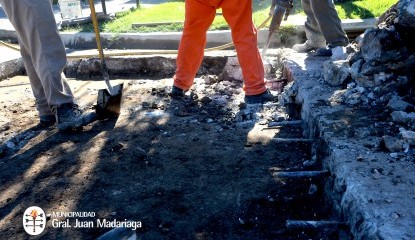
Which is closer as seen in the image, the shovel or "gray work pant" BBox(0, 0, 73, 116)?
"gray work pant" BBox(0, 0, 73, 116)

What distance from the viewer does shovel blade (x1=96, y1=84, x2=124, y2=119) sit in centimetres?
360

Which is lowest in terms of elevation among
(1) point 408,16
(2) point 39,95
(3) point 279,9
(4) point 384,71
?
(2) point 39,95

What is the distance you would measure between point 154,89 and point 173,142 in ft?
4.10

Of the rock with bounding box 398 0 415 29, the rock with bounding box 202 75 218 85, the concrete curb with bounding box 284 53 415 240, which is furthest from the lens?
the rock with bounding box 202 75 218 85

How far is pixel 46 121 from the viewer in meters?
3.68

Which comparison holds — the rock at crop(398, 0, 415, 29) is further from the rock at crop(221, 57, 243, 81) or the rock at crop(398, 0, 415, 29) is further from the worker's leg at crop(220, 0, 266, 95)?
the rock at crop(221, 57, 243, 81)

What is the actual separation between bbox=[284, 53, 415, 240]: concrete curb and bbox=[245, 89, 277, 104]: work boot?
630 mm

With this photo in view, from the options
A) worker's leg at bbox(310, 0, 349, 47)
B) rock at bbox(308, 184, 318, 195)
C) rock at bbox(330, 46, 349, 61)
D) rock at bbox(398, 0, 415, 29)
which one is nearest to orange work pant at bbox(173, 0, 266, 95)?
rock at bbox(330, 46, 349, 61)

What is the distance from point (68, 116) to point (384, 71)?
262 centimetres

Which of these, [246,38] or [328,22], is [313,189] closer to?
[246,38]

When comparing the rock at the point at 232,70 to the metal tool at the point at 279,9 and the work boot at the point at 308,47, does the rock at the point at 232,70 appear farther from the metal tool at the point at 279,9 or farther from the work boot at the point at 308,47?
the work boot at the point at 308,47

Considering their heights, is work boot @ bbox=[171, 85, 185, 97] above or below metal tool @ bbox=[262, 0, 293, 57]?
below

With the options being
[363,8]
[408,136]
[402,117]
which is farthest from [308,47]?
[408,136]

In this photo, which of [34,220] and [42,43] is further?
[42,43]
